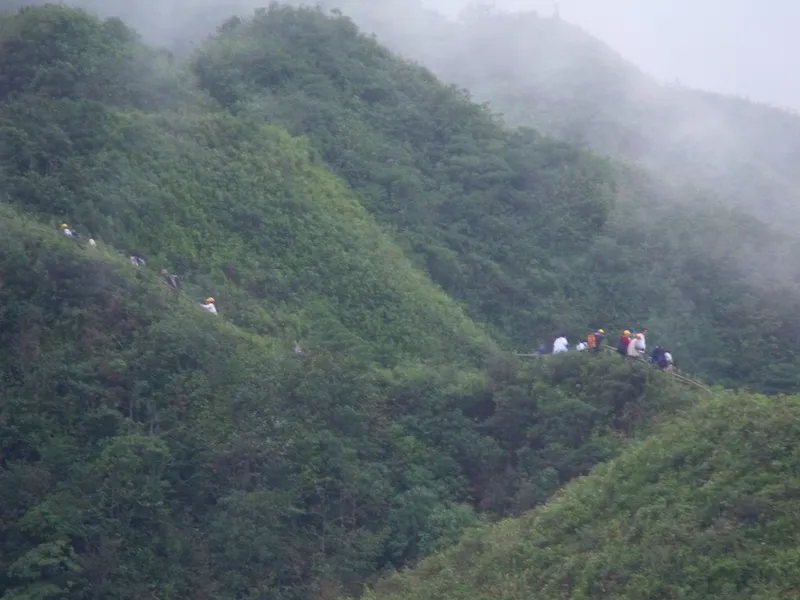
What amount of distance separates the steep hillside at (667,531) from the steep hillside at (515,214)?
32.0ft

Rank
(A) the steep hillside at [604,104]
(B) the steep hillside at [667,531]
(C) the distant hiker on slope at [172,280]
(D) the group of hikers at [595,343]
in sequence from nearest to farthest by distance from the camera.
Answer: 1. (B) the steep hillside at [667,531]
2. (D) the group of hikers at [595,343]
3. (C) the distant hiker on slope at [172,280]
4. (A) the steep hillside at [604,104]

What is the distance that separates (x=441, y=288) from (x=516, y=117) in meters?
15.3

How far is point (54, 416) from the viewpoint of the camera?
1784 centimetres

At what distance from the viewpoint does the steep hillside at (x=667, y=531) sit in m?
12.4

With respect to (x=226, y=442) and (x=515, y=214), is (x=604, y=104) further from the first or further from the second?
(x=226, y=442)

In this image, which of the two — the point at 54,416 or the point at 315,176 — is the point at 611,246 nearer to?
the point at 315,176

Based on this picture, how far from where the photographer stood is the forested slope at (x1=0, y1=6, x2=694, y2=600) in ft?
55.4

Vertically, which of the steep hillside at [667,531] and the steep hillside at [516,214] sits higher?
the steep hillside at [516,214]

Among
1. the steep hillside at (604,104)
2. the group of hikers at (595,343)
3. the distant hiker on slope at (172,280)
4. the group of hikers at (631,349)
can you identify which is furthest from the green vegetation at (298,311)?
the steep hillside at (604,104)

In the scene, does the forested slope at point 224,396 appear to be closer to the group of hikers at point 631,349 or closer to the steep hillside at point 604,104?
the group of hikers at point 631,349

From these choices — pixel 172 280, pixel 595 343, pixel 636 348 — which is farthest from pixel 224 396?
pixel 636 348

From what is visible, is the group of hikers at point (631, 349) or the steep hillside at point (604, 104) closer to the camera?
the group of hikers at point (631, 349)

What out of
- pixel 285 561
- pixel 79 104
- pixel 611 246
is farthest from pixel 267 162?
pixel 285 561

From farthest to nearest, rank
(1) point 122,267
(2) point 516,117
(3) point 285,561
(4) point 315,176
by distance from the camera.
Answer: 1. (2) point 516,117
2. (4) point 315,176
3. (1) point 122,267
4. (3) point 285,561
